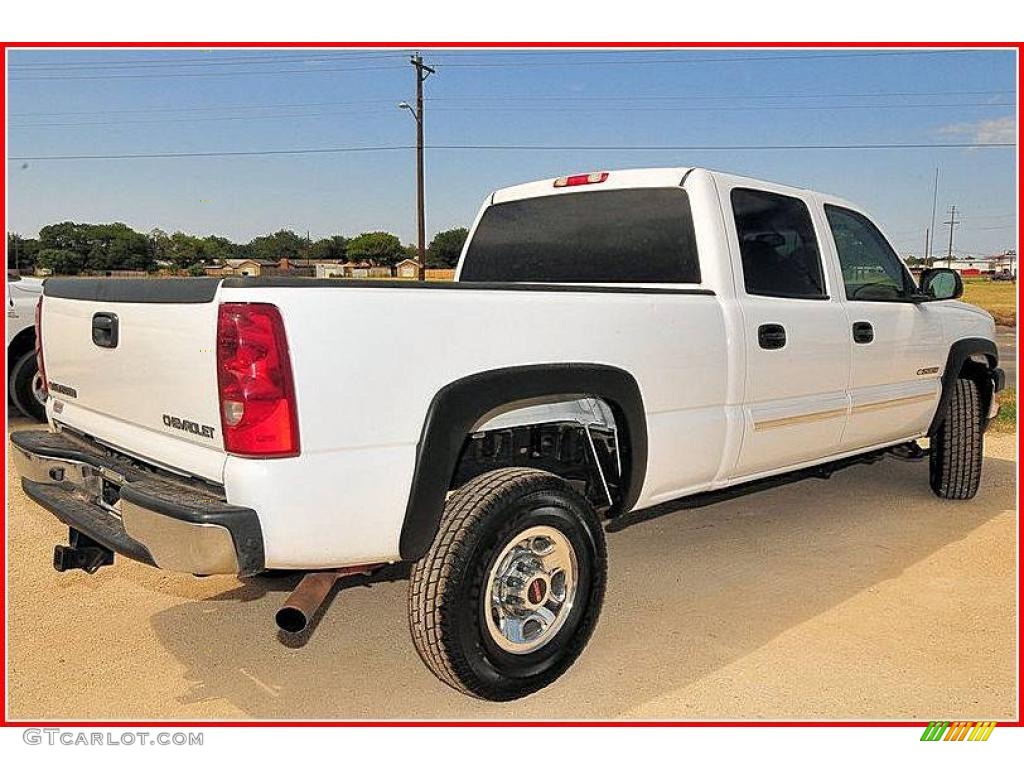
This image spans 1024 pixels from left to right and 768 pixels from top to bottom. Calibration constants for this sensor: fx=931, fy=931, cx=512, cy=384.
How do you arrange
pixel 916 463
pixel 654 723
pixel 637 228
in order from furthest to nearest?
1. pixel 916 463
2. pixel 637 228
3. pixel 654 723

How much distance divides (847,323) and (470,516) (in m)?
2.72

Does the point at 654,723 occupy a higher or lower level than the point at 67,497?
lower

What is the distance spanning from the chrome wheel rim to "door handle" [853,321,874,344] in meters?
2.36

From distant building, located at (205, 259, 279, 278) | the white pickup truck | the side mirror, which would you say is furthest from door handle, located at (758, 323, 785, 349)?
distant building, located at (205, 259, 279, 278)

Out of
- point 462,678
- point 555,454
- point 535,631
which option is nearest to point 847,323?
point 555,454

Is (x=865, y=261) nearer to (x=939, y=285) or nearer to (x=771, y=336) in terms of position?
(x=939, y=285)

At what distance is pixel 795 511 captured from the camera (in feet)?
19.5

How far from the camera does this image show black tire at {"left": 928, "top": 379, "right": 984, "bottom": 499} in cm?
616

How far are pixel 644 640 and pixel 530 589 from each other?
77cm

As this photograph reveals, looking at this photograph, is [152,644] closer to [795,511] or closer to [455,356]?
[455,356]

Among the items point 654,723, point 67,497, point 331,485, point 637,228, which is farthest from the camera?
point 637,228

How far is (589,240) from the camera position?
4.83m

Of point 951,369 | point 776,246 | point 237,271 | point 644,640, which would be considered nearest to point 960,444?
point 951,369

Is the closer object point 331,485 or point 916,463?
point 331,485
